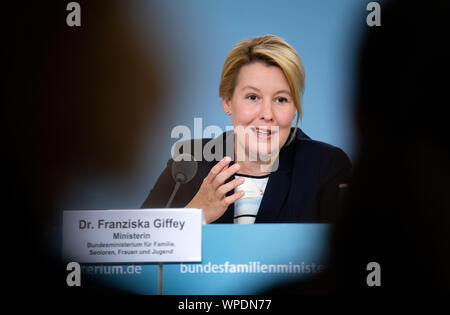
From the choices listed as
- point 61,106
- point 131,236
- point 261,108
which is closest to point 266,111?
point 261,108

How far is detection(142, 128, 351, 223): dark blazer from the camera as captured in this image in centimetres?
362

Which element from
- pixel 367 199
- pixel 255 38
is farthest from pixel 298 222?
pixel 255 38

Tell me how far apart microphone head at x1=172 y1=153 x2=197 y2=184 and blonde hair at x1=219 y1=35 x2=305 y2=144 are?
475mm

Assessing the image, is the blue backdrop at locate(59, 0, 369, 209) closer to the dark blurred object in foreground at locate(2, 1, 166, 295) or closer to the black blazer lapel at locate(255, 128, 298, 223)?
the dark blurred object in foreground at locate(2, 1, 166, 295)

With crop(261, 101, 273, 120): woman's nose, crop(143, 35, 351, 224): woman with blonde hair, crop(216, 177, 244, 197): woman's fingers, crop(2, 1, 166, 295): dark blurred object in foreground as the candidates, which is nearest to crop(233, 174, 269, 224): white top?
crop(143, 35, 351, 224): woman with blonde hair

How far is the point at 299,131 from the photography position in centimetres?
371

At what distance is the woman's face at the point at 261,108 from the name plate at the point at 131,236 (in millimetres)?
642

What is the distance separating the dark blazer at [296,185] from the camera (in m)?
3.62

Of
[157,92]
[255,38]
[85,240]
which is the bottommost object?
[85,240]

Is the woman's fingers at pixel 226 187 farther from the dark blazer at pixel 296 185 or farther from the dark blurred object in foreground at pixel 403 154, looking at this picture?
the dark blurred object in foreground at pixel 403 154

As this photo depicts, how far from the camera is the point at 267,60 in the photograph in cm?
366
